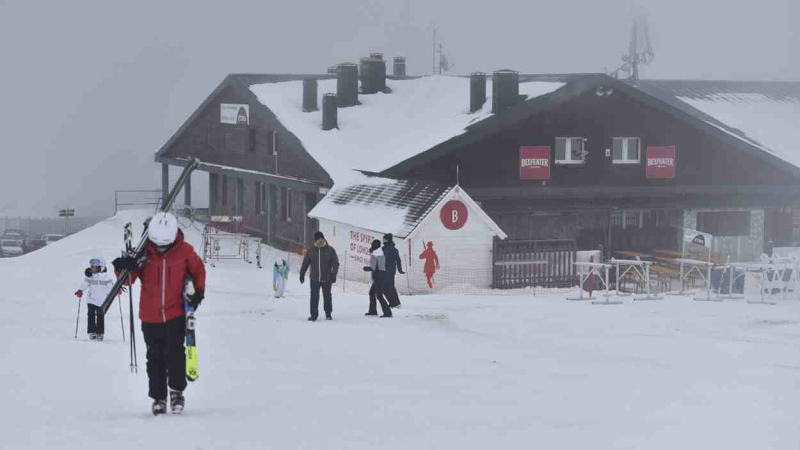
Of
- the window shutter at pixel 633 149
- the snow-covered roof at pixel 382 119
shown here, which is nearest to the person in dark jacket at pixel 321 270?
the snow-covered roof at pixel 382 119

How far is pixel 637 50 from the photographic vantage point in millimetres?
55156

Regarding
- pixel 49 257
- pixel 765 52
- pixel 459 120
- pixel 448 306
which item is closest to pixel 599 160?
pixel 459 120

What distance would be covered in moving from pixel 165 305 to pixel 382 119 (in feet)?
101

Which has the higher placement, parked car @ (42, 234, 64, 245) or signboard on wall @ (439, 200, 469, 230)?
signboard on wall @ (439, 200, 469, 230)

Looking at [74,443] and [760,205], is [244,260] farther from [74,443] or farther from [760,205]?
[74,443]

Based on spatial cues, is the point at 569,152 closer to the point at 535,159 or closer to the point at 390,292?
the point at 535,159

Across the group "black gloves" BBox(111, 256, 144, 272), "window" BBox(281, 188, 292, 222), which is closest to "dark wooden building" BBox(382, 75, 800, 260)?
"window" BBox(281, 188, 292, 222)

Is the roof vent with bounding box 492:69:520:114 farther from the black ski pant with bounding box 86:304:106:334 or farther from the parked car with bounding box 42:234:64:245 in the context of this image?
the parked car with bounding box 42:234:64:245

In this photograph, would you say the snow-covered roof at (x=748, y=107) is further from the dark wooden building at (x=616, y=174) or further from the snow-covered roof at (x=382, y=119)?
the snow-covered roof at (x=382, y=119)

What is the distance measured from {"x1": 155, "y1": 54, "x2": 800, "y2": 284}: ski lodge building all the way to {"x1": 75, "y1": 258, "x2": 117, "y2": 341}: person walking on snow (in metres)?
14.1

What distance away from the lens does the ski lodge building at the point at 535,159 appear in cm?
3344

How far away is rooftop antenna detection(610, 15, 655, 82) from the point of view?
54281mm

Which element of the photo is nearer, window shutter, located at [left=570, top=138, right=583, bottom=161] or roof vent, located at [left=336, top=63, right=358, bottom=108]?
window shutter, located at [left=570, top=138, right=583, bottom=161]

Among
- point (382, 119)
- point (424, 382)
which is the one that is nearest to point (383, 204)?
point (382, 119)
